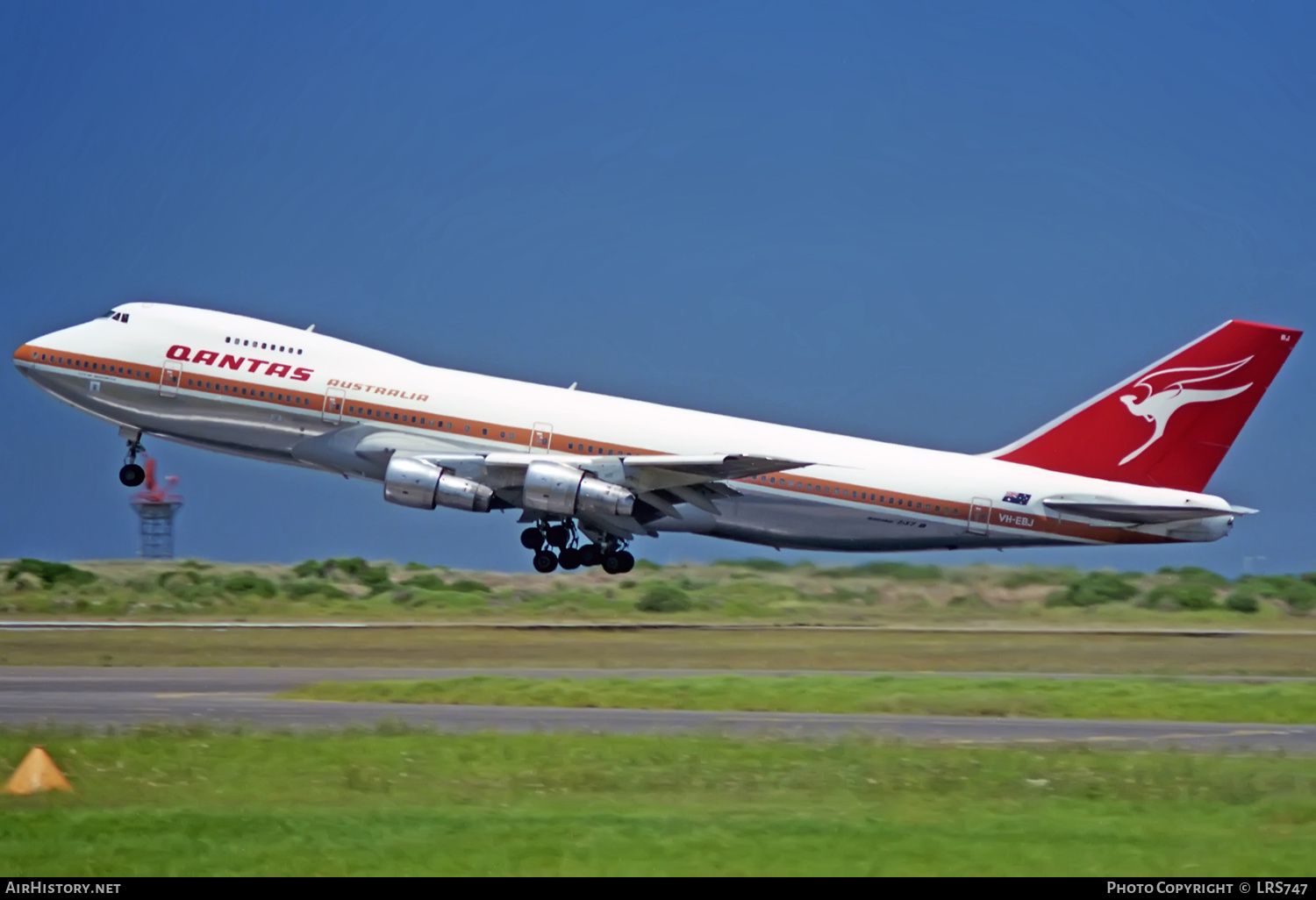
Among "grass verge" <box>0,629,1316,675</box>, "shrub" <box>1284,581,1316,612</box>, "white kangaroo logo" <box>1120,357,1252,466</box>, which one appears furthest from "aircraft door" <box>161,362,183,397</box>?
"shrub" <box>1284,581,1316,612</box>

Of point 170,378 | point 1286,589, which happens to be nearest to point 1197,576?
point 1286,589

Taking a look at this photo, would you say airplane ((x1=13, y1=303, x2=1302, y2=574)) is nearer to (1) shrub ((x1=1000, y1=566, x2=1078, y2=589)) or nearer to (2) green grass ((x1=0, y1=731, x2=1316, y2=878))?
(1) shrub ((x1=1000, y1=566, x2=1078, y2=589))

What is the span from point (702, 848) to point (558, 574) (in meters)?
37.1

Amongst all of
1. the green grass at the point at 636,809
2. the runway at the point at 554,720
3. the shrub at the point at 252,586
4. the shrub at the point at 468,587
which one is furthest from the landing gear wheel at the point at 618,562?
the green grass at the point at 636,809

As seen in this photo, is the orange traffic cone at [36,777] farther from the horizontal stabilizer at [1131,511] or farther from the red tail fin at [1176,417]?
the red tail fin at [1176,417]

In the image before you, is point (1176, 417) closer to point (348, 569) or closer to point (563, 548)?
point (563, 548)

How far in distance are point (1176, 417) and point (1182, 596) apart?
25.1ft

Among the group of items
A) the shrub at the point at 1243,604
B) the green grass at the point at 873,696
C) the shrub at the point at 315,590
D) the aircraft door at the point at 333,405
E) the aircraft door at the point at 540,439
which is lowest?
the green grass at the point at 873,696

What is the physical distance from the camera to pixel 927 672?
98.1 ft

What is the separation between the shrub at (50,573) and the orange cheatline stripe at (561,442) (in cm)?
1160

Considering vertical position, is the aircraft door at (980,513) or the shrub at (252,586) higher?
the aircraft door at (980,513)

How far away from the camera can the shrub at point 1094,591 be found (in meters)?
42.4

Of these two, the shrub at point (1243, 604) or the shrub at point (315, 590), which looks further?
the shrub at point (315, 590)

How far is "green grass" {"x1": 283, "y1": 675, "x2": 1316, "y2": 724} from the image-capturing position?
24.2 meters
